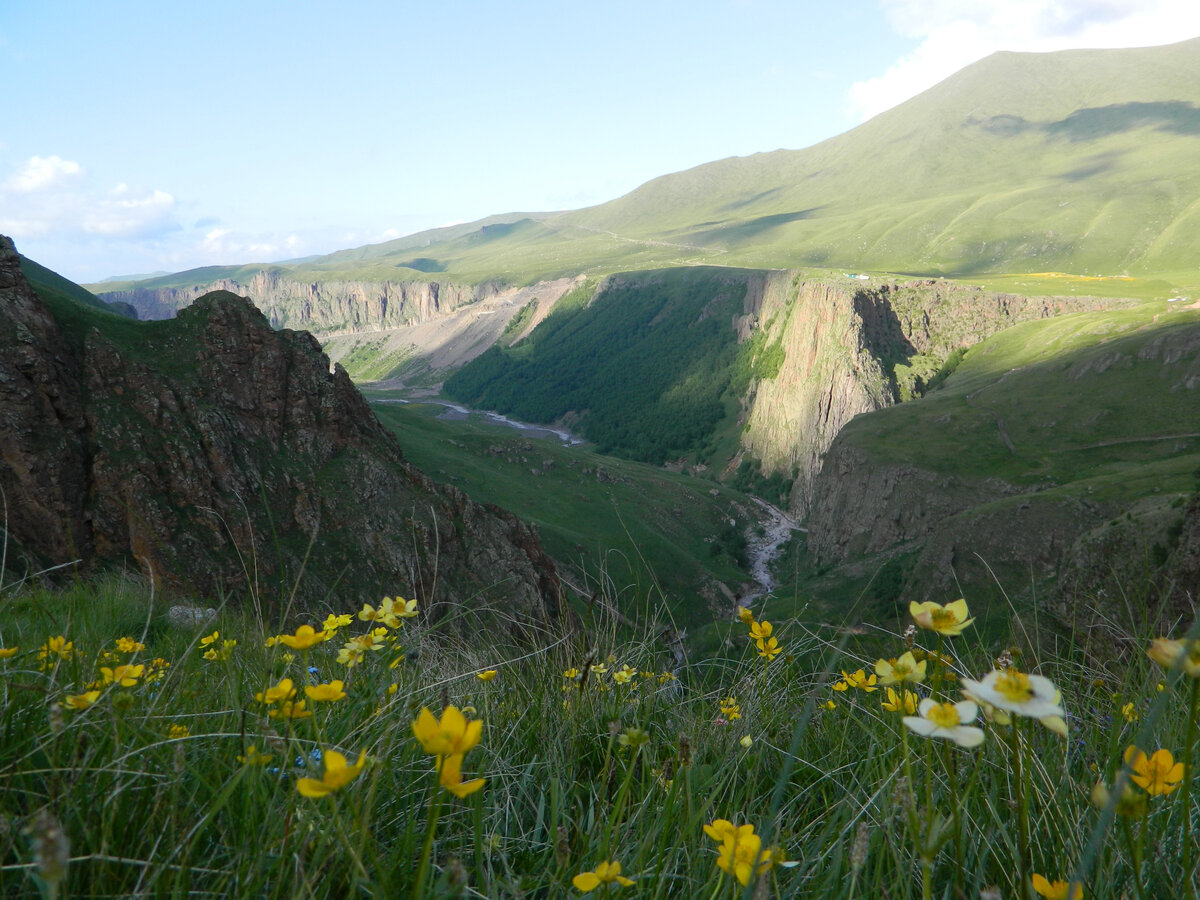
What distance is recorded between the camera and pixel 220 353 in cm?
3566

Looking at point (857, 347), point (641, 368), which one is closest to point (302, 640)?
point (857, 347)

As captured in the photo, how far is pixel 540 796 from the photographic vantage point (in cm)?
253

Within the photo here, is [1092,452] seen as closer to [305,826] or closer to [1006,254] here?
[305,826]

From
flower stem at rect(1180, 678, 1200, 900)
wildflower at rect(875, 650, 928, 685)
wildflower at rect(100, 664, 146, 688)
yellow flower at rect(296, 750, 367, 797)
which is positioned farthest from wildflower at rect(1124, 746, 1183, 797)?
wildflower at rect(100, 664, 146, 688)

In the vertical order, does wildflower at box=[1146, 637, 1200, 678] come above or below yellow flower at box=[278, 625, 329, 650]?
above

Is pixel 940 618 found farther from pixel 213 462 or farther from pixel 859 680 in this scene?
pixel 213 462

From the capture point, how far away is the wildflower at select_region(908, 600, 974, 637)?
5.35 ft

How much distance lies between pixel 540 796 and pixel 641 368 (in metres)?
157

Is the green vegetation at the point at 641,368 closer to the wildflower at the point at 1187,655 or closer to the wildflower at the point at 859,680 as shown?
the wildflower at the point at 859,680

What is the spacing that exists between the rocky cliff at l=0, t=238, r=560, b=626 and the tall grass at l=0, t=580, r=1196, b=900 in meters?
17.5

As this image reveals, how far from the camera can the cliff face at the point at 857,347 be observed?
9725 cm

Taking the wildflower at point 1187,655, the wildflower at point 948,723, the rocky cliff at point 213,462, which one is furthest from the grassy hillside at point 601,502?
the wildflower at point 1187,655

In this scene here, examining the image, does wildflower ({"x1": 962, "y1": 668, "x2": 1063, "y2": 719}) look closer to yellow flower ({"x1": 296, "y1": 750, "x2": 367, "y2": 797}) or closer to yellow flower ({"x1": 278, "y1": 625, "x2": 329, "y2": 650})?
yellow flower ({"x1": 296, "y1": 750, "x2": 367, "y2": 797})

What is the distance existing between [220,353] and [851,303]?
8733 centimetres
